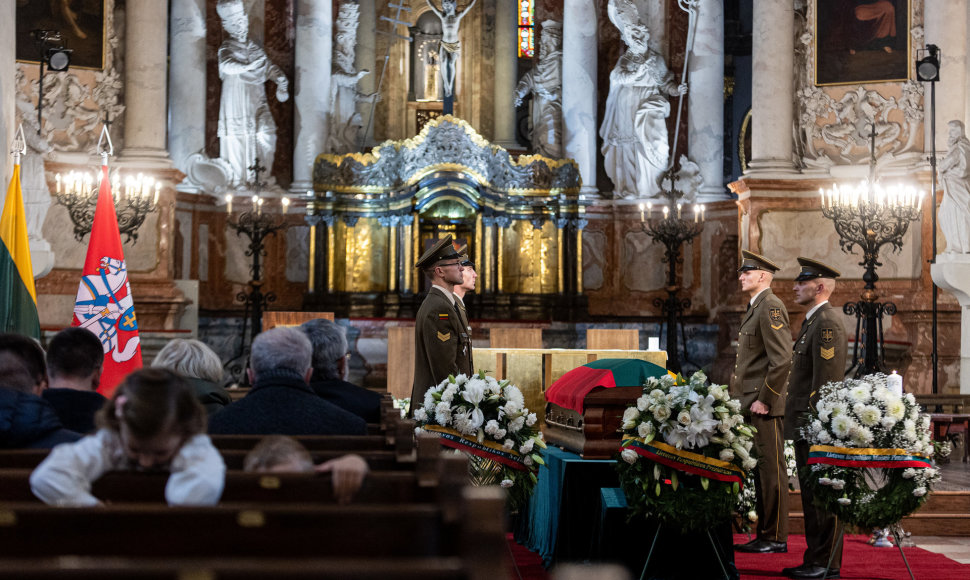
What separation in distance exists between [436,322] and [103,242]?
12.1 feet

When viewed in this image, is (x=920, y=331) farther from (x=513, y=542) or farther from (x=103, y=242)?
(x=103, y=242)

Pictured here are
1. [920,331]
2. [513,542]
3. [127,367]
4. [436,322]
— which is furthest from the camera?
[920,331]

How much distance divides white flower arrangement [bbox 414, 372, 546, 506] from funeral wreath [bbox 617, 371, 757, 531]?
553mm

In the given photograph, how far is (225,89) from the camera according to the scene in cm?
1630

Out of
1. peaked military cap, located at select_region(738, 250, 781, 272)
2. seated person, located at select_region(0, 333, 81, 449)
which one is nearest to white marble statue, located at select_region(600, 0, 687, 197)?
peaked military cap, located at select_region(738, 250, 781, 272)

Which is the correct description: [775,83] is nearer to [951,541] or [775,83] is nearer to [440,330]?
[951,541]

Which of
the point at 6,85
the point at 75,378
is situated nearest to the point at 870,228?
the point at 6,85

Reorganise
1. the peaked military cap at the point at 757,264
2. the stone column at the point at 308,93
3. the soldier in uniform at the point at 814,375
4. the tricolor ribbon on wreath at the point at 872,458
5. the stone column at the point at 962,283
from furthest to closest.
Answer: the stone column at the point at 308,93
the stone column at the point at 962,283
the peaked military cap at the point at 757,264
the soldier in uniform at the point at 814,375
the tricolor ribbon on wreath at the point at 872,458

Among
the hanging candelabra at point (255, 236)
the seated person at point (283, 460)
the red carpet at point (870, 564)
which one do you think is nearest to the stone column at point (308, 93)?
the hanging candelabra at point (255, 236)

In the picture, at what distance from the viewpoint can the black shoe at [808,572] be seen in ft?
20.0

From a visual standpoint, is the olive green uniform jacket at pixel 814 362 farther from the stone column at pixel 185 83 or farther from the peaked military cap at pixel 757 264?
the stone column at pixel 185 83

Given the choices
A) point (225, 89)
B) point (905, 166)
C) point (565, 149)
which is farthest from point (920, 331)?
point (225, 89)

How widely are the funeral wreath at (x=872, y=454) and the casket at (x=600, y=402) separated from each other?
3.28 feet

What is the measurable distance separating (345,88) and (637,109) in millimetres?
4274
